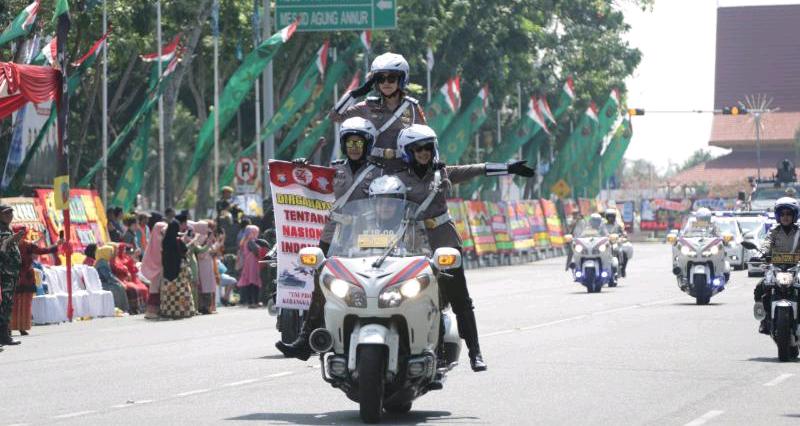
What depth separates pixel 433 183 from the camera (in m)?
12.8

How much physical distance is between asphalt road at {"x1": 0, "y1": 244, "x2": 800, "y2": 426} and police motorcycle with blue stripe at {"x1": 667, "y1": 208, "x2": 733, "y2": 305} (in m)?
1.95

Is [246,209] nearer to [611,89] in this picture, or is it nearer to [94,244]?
[94,244]

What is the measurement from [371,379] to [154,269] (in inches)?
656

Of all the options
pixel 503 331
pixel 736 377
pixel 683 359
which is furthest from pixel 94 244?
pixel 736 377

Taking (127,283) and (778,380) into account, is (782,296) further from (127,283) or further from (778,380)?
(127,283)

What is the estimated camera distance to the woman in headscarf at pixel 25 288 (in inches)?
923

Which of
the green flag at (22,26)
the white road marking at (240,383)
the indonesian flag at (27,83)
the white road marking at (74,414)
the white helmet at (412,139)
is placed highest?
the green flag at (22,26)

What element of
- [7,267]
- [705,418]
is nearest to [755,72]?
[7,267]

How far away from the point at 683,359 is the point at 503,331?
5.16m

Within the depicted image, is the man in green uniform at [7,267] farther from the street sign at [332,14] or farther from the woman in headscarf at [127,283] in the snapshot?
the street sign at [332,14]

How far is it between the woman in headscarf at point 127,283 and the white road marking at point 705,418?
1769 cm

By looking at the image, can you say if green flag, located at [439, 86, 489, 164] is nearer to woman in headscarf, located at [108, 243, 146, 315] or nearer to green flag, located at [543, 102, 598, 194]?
green flag, located at [543, 102, 598, 194]

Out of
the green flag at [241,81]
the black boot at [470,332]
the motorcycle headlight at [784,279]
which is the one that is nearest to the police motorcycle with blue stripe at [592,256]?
the green flag at [241,81]

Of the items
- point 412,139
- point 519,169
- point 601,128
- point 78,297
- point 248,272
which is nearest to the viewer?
point 412,139
